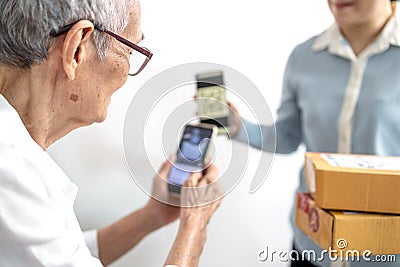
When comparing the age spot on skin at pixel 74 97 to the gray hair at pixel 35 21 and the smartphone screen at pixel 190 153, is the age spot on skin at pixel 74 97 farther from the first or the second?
the smartphone screen at pixel 190 153

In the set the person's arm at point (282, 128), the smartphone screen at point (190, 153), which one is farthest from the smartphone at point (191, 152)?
the person's arm at point (282, 128)

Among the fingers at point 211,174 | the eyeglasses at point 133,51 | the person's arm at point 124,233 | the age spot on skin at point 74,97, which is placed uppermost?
the eyeglasses at point 133,51

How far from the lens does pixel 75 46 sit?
651 millimetres

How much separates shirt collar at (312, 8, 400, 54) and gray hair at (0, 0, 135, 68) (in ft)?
2.10

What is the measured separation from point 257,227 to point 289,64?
50cm

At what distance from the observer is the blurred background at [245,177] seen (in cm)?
137

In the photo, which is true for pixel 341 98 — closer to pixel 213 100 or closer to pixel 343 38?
pixel 343 38

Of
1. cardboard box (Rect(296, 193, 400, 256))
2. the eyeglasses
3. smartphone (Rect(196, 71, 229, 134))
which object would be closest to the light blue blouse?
smartphone (Rect(196, 71, 229, 134))

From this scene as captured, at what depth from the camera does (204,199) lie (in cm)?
97

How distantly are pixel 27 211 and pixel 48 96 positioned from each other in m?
0.16

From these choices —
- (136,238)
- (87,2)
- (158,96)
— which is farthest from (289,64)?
(87,2)

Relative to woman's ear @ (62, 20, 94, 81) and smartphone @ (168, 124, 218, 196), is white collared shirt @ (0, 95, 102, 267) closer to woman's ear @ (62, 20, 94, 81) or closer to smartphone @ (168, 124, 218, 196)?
woman's ear @ (62, 20, 94, 81)

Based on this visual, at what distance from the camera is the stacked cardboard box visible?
77 cm

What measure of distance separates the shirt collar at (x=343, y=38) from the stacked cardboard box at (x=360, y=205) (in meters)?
0.37
